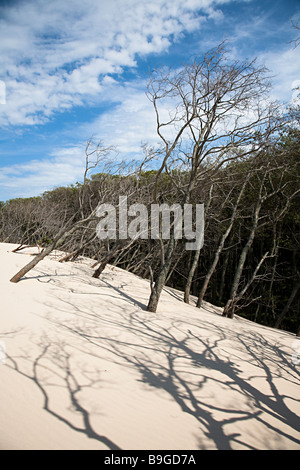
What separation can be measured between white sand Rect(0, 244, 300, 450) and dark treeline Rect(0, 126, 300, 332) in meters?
2.76

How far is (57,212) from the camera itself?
20516 mm

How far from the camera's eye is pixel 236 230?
48.5 ft

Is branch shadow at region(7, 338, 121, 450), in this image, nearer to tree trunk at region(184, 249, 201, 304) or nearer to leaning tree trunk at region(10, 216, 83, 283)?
leaning tree trunk at region(10, 216, 83, 283)

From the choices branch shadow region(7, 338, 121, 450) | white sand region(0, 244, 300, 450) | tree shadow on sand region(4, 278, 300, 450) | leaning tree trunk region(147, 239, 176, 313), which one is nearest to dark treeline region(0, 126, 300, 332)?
leaning tree trunk region(147, 239, 176, 313)

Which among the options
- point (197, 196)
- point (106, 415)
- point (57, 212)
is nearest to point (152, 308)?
point (106, 415)

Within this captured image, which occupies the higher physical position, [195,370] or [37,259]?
[37,259]

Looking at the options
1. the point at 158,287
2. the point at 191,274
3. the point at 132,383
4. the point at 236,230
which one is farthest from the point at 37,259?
the point at 236,230

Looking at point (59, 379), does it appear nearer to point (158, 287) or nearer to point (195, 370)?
point (195, 370)

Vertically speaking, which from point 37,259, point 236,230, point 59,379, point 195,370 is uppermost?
point 236,230

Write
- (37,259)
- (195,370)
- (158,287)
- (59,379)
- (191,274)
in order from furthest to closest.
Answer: (191,274) → (37,259) → (158,287) → (195,370) → (59,379)

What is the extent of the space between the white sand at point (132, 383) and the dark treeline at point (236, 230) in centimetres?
276

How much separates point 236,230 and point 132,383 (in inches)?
495

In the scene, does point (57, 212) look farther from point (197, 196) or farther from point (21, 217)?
point (197, 196)
